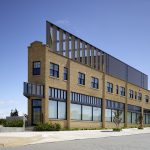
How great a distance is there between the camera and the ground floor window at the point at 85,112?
162 feet

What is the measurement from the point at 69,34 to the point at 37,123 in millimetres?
16068

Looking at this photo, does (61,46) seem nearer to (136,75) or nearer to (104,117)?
(104,117)

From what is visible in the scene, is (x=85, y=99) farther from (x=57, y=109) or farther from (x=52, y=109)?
(x=52, y=109)

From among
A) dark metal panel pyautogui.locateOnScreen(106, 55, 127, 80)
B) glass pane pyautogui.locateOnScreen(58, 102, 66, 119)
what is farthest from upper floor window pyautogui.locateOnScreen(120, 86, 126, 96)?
glass pane pyautogui.locateOnScreen(58, 102, 66, 119)

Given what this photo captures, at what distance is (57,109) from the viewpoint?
44594 millimetres

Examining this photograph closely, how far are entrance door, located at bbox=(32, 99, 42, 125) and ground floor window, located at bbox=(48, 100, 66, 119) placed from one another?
4.30ft

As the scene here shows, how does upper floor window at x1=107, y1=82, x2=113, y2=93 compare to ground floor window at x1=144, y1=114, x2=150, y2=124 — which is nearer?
upper floor window at x1=107, y1=82, x2=113, y2=93

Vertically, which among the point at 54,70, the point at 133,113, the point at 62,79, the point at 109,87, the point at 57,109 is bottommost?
the point at 133,113

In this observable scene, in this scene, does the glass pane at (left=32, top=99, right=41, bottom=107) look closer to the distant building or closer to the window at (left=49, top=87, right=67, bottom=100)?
the distant building

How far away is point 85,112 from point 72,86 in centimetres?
644

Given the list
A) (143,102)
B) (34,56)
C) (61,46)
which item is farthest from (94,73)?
(143,102)

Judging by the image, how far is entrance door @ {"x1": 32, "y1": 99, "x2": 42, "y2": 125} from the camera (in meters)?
41.9

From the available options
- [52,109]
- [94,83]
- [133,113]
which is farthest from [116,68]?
[52,109]

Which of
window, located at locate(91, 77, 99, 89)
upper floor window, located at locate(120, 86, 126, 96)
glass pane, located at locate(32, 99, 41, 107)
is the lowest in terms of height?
glass pane, located at locate(32, 99, 41, 107)
